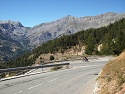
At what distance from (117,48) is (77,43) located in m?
98.8

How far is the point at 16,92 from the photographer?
14.7 meters

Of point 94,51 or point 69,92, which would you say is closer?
point 69,92

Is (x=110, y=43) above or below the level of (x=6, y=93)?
above

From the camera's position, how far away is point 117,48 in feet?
300

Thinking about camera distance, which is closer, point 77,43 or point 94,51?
point 94,51

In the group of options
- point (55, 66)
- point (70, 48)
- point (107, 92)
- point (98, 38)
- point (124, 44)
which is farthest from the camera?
point (70, 48)

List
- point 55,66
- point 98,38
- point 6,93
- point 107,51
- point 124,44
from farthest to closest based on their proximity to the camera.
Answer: point 98,38, point 107,51, point 124,44, point 55,66, point 6,93

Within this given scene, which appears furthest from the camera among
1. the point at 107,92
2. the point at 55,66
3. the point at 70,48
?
the point at 70,48

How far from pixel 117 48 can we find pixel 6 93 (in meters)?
80.8

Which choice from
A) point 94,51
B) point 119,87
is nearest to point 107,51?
point 94,51

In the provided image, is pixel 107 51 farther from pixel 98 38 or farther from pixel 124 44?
pixel 98 38

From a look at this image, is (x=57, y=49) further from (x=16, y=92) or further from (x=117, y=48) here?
(x=16, y=92)

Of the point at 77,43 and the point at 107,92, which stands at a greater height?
the point at 77,43

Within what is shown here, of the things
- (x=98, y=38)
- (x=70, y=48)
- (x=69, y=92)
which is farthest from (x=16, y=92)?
(x=70, y=48)
